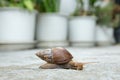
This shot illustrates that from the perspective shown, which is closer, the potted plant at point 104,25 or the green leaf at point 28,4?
the green leaf at point 28,4

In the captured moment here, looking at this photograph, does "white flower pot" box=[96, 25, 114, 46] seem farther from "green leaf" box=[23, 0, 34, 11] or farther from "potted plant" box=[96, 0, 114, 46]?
"green leaf" box=[23, 0, 34, 11]

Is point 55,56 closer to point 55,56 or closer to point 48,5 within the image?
point 55,56

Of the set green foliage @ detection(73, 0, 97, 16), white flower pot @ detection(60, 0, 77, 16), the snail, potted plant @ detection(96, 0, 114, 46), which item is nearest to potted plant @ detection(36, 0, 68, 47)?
green foliage @ detection(73, 0, 97, 16)

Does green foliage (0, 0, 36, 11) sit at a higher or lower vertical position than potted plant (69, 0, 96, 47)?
higher

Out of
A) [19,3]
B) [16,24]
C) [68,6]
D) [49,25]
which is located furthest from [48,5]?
[68,6]

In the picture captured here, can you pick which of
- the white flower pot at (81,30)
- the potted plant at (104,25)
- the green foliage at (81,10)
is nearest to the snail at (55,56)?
the white flower pot at (81,30)

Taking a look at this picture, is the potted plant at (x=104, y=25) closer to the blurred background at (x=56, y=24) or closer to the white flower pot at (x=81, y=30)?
the blurred background at (x=56, y=24)

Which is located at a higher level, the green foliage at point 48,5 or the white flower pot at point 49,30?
the green foliage at point 48,5

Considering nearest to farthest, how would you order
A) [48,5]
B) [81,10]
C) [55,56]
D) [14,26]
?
[55,56]
[14,26]
[48,5]
[81,10]
